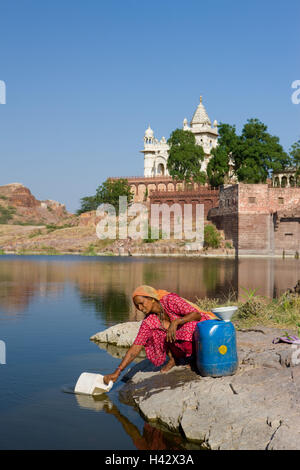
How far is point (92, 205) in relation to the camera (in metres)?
88.1

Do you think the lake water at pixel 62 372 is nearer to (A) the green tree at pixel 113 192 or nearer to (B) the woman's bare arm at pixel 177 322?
(B) the woman's bare arm at pixel 177 322

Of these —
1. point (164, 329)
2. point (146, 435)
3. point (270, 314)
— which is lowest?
point (146, 435)

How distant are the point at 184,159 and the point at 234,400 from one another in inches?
2267

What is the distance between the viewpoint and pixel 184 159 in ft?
205

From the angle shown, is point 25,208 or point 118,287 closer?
point 118,287

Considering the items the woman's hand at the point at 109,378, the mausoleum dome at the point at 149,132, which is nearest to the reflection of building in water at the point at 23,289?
the woman's hand at the point at 109,378

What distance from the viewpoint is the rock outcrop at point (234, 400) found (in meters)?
5.23

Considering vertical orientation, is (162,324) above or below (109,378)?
above

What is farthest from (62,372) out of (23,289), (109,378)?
(23,289)

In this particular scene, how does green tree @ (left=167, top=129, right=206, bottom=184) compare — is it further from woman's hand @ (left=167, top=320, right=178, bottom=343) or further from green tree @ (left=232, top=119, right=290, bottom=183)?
woman's hand @ (left=167, top=320, right=178, bottom=343)

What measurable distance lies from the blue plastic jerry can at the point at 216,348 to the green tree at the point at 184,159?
56238 mm

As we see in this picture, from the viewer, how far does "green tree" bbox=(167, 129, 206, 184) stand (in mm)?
62375

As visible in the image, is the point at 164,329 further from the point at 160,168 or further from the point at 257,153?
the point at 160,168
